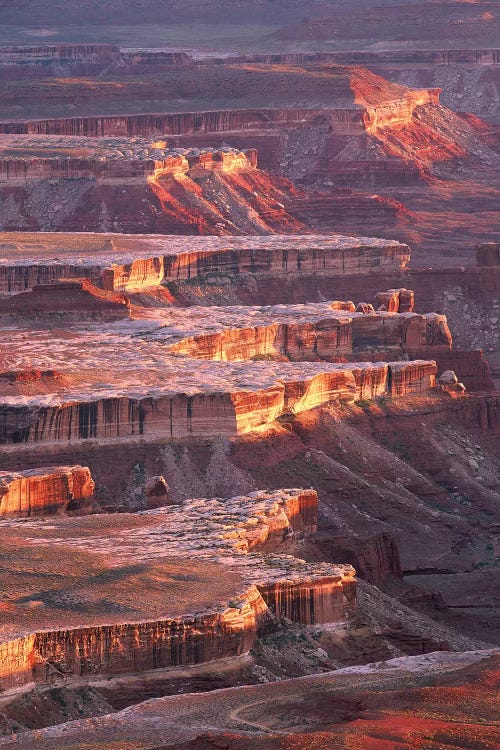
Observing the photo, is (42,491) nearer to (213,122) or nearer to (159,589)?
(159,589)

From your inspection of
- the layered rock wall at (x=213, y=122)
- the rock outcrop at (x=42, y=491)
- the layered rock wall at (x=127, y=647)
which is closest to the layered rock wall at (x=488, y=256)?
the layered rock wall at (x=213, y=122)

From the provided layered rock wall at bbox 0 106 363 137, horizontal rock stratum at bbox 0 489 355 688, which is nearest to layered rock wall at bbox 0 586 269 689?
horizontal rock stratum at bbox 0 489 355 688

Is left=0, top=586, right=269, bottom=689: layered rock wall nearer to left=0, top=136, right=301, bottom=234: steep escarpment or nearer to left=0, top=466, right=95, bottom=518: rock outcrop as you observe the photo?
left=0, top=466, right=95, bottom=518: rock outcrop

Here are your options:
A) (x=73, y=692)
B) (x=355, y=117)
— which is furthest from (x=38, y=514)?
(x=355, y=117)

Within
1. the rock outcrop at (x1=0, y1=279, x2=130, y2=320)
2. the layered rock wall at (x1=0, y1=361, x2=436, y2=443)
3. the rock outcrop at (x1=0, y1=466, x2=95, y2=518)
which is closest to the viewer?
the rock outcrop at (x1=0, y1=466, x2=95, y2=518)

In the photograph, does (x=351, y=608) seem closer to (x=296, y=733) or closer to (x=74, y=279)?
(x=296, y=733)
